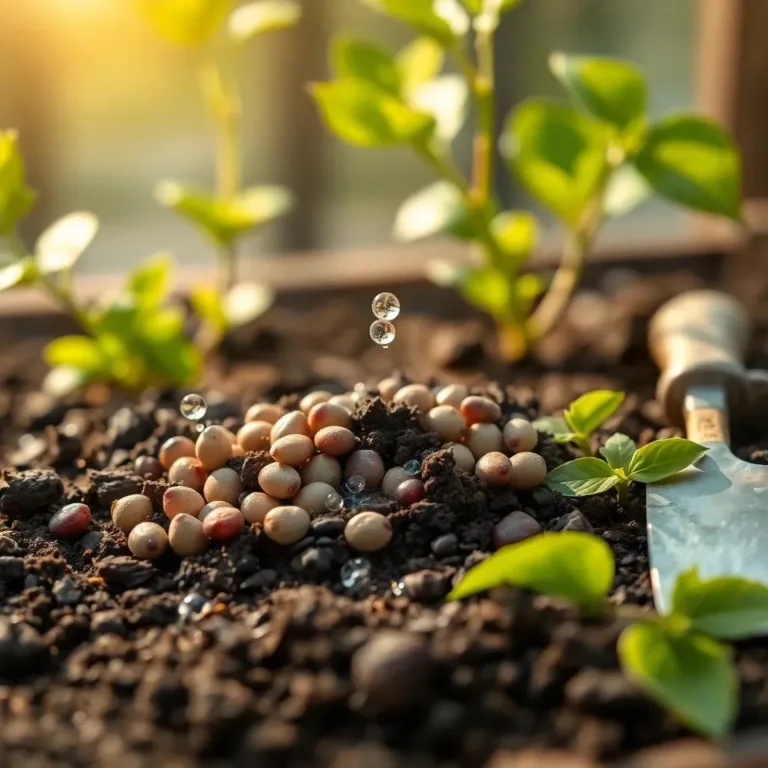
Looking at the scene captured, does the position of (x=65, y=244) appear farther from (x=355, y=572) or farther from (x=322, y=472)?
(x=355, y=572)

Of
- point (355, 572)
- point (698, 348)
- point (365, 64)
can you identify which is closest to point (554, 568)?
point (355, 572)

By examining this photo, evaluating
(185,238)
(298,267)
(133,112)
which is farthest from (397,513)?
(133,112)

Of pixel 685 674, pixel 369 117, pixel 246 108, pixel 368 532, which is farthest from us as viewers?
pixel 246 108

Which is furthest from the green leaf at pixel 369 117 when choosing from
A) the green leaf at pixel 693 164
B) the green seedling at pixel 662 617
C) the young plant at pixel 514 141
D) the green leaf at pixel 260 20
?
the green seedling at pixel 662 617

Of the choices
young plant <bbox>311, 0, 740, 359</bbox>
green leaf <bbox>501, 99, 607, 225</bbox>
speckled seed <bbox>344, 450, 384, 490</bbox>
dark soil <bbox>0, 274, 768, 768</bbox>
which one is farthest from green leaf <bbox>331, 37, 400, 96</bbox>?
speckled seed <bbox>344, 450, 384, 490</bbox>

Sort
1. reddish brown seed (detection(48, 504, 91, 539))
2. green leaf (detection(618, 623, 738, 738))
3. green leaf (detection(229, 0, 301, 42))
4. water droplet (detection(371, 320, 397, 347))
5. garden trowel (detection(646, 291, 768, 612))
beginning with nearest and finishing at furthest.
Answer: green leaf (detection(618, 623, 738, 738)) → garden trowel (detection(646, 291, 768, 612)) → reddish brown seed (detection(48, 504, 91, 539)) → water droplet (detection(371, 320, 397, 347)) → green leaf (detection(229, 0, 301, 42))

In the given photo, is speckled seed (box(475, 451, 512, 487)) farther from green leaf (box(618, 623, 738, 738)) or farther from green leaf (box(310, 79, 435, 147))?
green leaf (box(310, 79, 435, 147))
